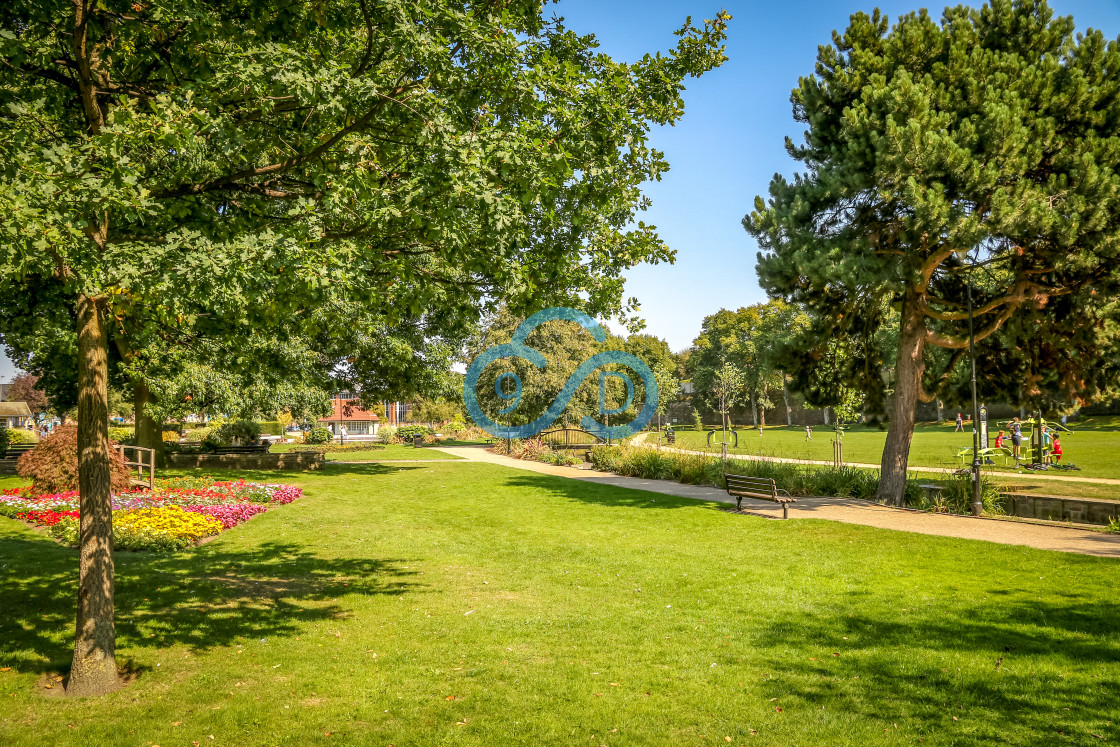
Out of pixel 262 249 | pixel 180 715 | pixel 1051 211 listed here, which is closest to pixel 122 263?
pixel 262 249

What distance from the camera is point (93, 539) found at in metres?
5.14

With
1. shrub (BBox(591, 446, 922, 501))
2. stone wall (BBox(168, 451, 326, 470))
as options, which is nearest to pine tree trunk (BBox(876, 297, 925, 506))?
shrub (BBox(591, 446, 922, 501))

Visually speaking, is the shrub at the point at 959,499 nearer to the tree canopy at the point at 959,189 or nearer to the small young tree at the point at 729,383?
the tree canopy at the point at 959,189

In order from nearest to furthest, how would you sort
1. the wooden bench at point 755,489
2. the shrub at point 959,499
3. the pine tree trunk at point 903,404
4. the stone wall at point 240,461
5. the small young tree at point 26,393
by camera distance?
the wooden bench at point 755,489, the shrub at point 959,499, the pine tree trunk at point 903,404, the stone wall at point 240,461, the small young tree at point 26,393

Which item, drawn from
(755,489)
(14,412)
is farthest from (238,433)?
(14,412)

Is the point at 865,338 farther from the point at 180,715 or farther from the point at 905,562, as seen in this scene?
the point at 180,715

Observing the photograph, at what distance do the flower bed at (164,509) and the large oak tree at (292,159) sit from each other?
5.67 m

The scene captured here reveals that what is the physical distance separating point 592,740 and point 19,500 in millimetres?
14387

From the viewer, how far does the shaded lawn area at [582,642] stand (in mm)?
4566

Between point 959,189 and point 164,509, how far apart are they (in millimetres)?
16085

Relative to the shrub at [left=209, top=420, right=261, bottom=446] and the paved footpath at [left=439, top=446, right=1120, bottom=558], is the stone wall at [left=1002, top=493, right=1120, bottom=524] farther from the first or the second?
the shrub at [left=209, top=420, right=261, bottom=446]

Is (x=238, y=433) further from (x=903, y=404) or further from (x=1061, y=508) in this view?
(x=1061, y=508)

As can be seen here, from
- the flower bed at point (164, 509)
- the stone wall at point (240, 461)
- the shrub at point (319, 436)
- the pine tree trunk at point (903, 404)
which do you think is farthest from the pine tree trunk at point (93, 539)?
the shrub at point (319, 436)

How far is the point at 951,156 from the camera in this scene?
12273 mm
